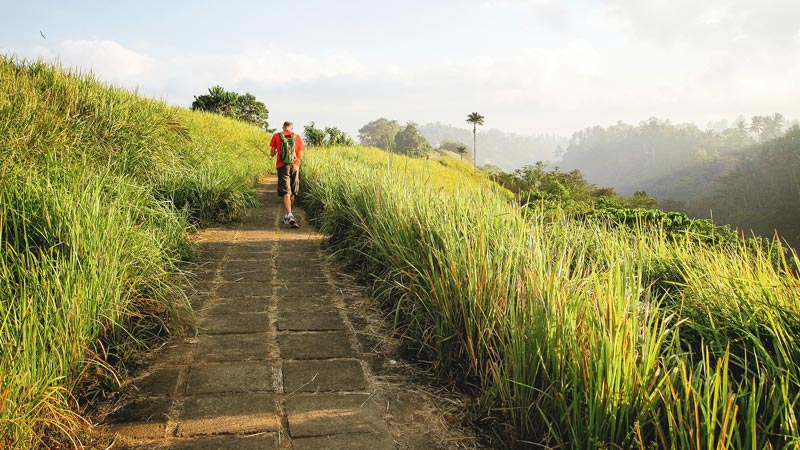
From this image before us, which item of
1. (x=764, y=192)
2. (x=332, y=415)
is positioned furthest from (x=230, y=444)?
(x=764, y=192)

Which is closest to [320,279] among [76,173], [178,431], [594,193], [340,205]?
[340,205]

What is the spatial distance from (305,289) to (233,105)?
23.9 meters

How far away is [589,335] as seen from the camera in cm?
205

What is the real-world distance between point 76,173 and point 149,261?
1.41 meters

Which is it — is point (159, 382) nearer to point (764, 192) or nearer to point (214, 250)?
point (214, 250)

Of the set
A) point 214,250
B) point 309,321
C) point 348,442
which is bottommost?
point 348,442

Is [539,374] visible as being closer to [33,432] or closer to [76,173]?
[33,432]

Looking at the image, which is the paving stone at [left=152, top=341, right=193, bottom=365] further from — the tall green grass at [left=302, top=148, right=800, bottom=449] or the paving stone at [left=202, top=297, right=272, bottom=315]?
the tall green grass at [left=302, top=148, right=800, bottom=449]

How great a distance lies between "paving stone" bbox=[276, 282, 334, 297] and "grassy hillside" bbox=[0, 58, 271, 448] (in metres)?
0.82

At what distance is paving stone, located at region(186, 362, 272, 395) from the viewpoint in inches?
107

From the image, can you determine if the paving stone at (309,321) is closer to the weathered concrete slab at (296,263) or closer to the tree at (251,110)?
the weathered concrete slab at (296,263)

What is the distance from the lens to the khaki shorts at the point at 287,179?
7.70 meters

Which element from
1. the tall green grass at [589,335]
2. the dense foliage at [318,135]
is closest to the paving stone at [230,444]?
the tall green grass at [589,335]

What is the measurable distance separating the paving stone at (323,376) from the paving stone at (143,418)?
60 centimetres
